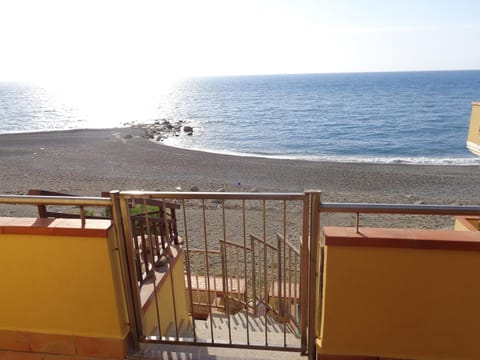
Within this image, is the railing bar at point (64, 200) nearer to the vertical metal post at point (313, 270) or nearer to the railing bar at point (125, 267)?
the railing bar at point (125, 267)

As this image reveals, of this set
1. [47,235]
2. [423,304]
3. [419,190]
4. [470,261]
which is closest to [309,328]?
[423,304]

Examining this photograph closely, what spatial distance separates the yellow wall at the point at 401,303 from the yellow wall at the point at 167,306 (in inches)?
67.8

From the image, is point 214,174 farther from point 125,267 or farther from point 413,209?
point 413,209

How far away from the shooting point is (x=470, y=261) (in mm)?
2570

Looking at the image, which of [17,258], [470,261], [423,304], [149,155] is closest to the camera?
[470,261]

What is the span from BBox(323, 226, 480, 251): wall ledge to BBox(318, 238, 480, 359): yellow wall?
1.8 inches

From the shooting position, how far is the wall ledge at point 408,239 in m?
2.54

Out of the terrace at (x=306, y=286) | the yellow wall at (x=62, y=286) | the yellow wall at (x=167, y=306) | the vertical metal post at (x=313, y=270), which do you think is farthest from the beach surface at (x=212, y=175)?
the yellow wall at (x=62, y=286)

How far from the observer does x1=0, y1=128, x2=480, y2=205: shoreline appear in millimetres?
20625

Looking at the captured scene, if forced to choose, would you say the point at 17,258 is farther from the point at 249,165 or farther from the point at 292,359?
the point at 249,165

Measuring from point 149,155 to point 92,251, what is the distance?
29503 millimetres

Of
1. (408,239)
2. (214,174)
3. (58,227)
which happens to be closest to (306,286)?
(408,239)

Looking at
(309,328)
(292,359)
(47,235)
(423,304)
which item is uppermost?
(47,235)

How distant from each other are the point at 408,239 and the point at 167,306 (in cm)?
284
